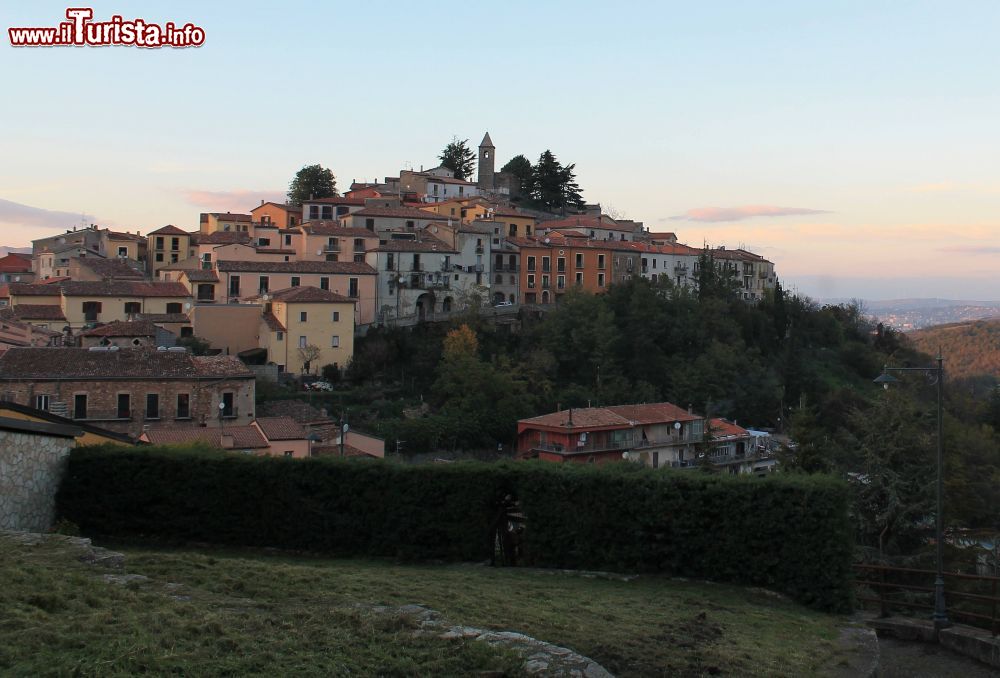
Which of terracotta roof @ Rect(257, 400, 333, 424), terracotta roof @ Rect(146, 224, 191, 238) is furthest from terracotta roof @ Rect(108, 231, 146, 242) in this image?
terracotta roof @ Rect(257, 400, 333, 424)

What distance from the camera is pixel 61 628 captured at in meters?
8.27

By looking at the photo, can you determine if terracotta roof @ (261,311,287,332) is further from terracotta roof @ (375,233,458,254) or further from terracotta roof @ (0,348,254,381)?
terracotta roof @ (0,348,254,381)

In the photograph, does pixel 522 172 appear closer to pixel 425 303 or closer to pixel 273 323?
pixel 425 303

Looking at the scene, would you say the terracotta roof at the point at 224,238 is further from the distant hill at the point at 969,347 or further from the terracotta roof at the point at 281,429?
the distant hill at the point at 969,347

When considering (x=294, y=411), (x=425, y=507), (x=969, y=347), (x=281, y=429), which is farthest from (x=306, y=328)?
(x=969, y=347)

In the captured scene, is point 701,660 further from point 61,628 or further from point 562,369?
point 562,369

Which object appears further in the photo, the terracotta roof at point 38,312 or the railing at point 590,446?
the terracotta roof at point 38,312

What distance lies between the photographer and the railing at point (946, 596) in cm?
1308

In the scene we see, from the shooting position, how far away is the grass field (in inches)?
314

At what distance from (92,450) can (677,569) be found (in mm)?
10125

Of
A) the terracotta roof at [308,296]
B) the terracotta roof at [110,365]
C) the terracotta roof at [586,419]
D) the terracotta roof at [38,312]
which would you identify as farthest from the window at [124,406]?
the terracotta roof at [586,419]

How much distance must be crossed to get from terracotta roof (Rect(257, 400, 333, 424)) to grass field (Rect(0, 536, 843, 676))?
27.6 metres

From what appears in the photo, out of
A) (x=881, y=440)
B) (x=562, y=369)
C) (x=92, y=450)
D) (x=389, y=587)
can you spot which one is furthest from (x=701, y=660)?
(x=562, y=369)

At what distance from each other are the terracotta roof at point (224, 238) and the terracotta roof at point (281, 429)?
84.4ft
